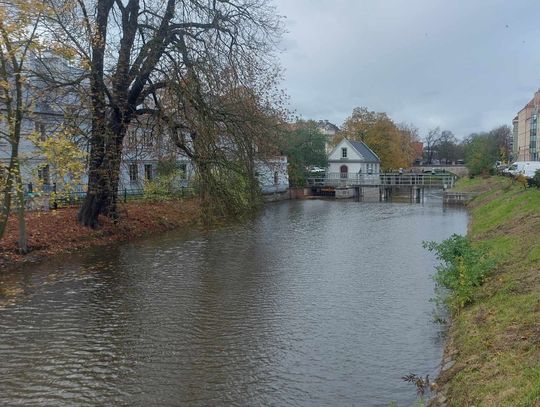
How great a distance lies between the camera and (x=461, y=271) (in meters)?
10.7

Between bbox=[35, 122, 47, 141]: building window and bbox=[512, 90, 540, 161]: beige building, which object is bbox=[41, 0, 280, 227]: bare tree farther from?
bbox=[512, 90, 540, 161]: beige building

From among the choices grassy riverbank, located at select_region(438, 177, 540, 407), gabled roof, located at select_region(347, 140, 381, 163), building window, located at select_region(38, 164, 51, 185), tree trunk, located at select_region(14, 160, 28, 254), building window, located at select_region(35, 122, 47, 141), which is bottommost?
grassy riverbank, located at select_region(438, 177, 540, 407)

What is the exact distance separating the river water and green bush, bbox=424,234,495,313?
667mm

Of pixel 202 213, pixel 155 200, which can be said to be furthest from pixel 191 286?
pixel 155 200

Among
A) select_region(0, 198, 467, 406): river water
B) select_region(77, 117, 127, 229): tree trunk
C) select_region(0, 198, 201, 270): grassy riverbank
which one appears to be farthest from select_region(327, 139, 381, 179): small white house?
select_region(0, 198, 467, 406): river water

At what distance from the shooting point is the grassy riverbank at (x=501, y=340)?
5543mm

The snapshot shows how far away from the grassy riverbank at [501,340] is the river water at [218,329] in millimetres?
653

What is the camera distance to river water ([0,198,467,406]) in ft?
23.8

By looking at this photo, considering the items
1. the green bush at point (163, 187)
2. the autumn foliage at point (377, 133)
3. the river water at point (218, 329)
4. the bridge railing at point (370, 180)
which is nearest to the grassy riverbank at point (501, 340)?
the river water at point (218, 329)

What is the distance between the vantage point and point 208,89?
1834 centimetres

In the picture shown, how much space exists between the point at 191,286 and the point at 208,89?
8258 millimetres

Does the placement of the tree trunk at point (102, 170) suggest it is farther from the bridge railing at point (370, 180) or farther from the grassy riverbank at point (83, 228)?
the bridge railing at point (370, 180)

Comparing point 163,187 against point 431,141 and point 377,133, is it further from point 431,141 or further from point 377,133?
point 431,141

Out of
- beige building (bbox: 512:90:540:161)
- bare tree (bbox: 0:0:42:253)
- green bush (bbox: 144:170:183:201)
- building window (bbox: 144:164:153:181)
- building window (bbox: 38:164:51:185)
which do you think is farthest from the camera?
beige building (bbox: 512:90:540:161)
